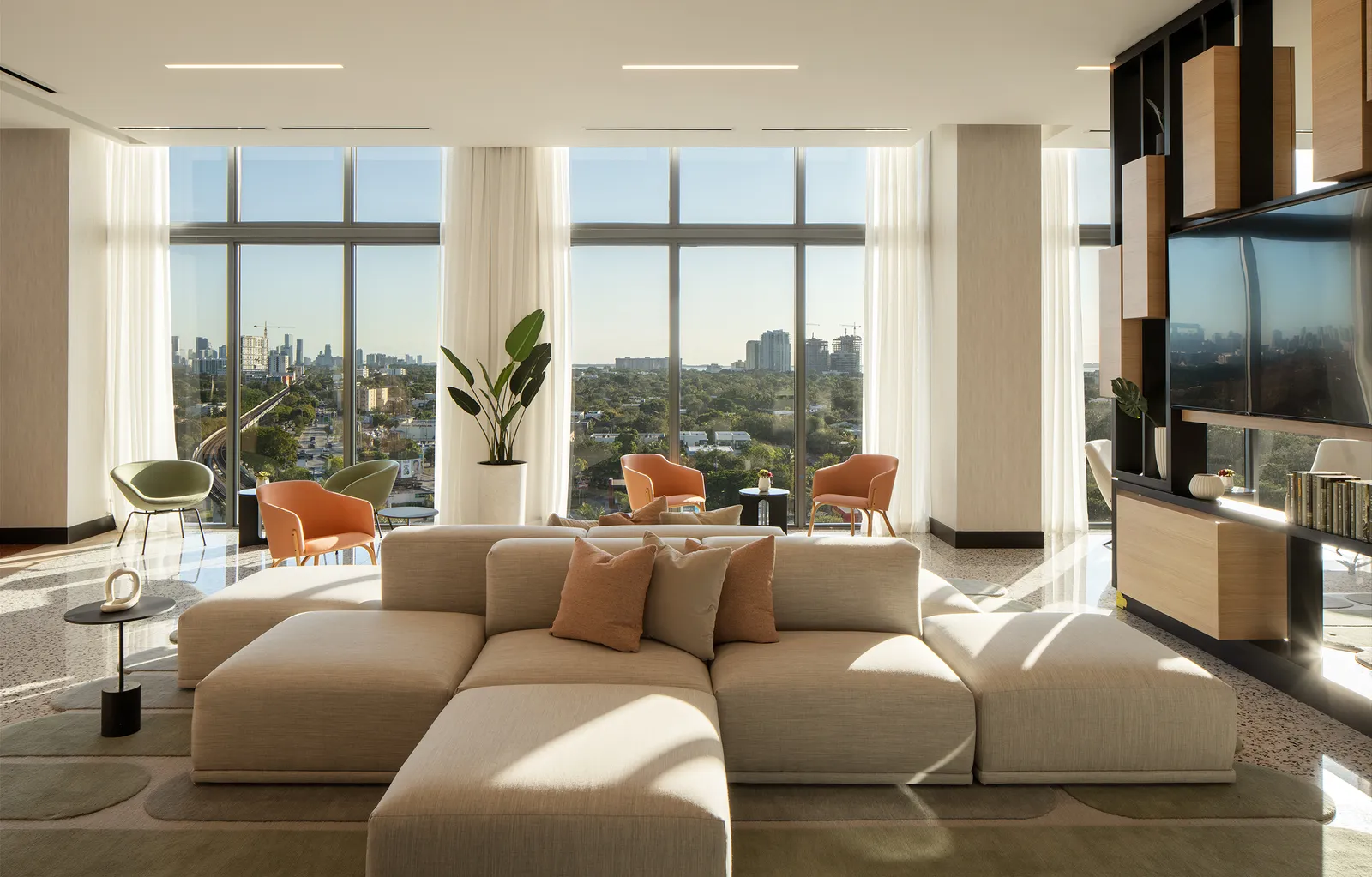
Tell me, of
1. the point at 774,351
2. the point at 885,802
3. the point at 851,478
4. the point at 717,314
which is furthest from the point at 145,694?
the point at 774,351

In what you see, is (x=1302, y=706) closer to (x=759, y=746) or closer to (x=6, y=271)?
(x=759, y=746)

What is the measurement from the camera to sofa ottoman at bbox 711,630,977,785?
299 centimetres

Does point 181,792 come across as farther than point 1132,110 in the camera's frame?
No

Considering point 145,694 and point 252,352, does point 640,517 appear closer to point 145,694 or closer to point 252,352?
point 145,694

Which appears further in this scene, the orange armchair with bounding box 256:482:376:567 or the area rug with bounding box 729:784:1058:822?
the orange armchair with bounding box 256:482:376:567

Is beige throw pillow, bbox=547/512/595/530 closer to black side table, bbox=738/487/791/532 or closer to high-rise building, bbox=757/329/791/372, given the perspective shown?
black side table, bbox=738/487/791/532

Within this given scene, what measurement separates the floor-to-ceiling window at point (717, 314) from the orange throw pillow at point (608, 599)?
17.0 feet

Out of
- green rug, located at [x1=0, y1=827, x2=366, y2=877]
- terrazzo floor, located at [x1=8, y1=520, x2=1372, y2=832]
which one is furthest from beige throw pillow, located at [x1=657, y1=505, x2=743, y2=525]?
terrazzo floor, located at [x1=8, y1=520, x2=1372, y2=832]

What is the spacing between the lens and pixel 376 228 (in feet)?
27.8

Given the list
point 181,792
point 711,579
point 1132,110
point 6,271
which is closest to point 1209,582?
point 711,579

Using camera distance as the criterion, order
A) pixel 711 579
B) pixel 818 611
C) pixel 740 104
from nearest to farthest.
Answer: pixel 711 579
pixel 818 611
pixel 740 104

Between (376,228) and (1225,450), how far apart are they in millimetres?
7507

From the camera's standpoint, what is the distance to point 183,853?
103 inches

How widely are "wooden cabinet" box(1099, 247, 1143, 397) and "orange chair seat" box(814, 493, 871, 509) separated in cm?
209
